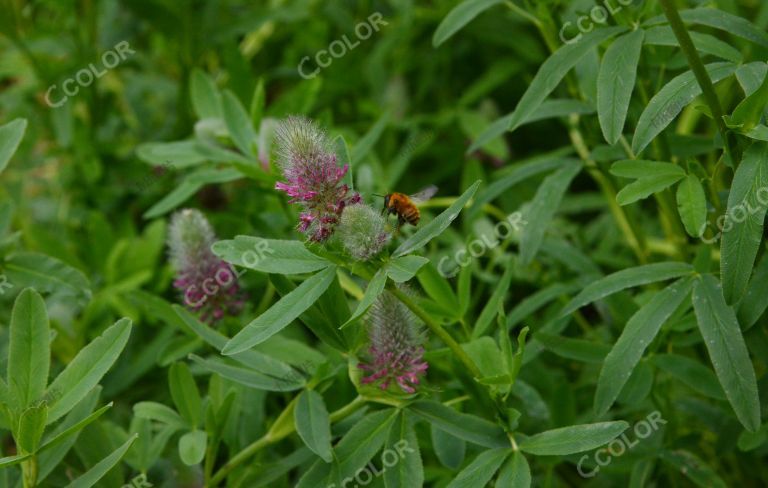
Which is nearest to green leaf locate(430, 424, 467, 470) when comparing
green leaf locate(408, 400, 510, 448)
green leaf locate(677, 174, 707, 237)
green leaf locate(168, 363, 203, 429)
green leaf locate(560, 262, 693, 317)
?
green leaf locate(408, 400, 510, 448)

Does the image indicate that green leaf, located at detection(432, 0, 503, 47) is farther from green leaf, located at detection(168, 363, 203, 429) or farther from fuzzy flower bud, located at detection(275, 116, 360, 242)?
green leaf, located at detection(168, 363, 203, 429)

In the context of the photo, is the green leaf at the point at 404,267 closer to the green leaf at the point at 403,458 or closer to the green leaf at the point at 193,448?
the green leaf at the point at 403,458

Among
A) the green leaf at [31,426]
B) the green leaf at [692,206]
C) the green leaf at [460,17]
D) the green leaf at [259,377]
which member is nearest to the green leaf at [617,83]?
the green leaf at [692,206]

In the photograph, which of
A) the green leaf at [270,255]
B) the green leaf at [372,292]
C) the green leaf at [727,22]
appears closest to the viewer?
the green leaf at [372,292]

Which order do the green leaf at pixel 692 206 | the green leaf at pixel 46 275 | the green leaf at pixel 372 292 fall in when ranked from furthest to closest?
1. the green leaf at pixel 46 275
2. the green leaf at pixel 692 206
3. the green leaf at pixel 372 292

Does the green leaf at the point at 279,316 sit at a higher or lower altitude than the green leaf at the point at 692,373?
Result: higher

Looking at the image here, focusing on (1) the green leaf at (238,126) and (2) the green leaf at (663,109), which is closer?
(2) the green leaf at (663,109)

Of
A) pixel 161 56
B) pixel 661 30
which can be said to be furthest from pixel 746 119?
pixel 161 56
